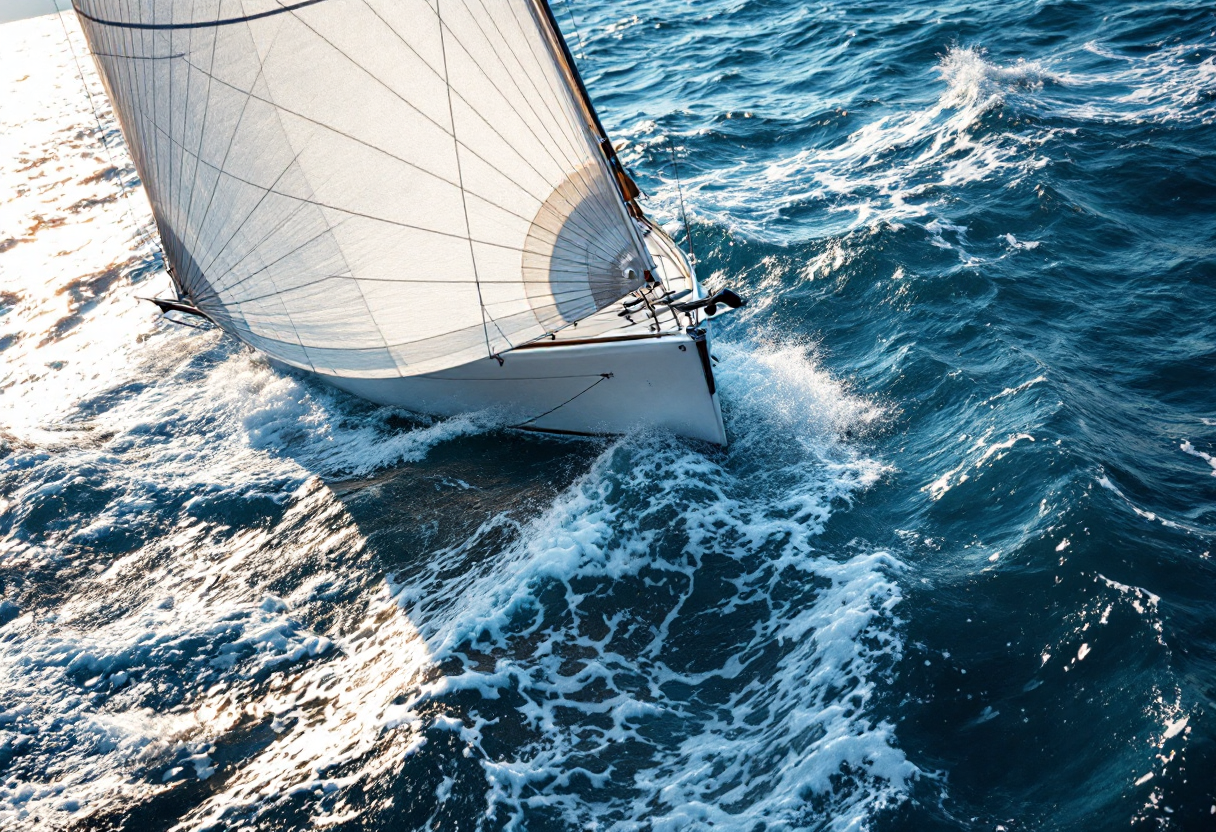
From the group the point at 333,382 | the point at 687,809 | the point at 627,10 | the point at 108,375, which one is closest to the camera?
the point at 687,809

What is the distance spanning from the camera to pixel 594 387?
8.81 metres

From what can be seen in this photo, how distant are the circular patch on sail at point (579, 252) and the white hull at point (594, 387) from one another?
524 millimetres

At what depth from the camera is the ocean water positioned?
5.70 meters

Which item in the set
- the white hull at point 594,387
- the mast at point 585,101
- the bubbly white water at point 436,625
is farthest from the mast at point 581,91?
the bubbly white water at point 436,625

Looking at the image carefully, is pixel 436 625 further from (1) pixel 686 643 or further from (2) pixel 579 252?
(2) pixel 579 252

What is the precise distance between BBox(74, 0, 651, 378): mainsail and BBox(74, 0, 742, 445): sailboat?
17 millimetres

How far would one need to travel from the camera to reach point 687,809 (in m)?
5.54

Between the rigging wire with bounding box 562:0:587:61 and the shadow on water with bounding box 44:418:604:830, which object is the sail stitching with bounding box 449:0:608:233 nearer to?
the shadow on water with bounding box 44:418:604:830

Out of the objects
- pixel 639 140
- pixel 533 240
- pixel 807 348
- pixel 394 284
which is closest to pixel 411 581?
pixel 394 284

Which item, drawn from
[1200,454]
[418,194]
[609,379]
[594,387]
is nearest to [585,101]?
[418,194]

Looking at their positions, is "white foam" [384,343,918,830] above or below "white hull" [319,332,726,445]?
below

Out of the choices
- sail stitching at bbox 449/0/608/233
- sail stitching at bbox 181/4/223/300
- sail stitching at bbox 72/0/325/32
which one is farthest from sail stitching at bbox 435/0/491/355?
sail stitching at bbox 181/4/223/300

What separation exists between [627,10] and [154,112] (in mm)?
20013

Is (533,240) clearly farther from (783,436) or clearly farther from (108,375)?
(108,375)
